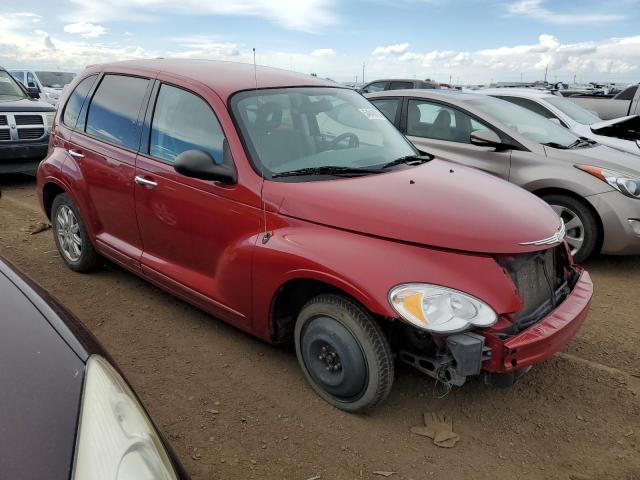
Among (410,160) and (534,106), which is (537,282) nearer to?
(410,160)

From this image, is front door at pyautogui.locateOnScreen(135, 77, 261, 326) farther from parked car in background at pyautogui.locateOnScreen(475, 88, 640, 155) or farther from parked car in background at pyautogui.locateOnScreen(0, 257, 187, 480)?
parked car in background at pyautogui.locateOnScreen(475, 88, 640, 155)

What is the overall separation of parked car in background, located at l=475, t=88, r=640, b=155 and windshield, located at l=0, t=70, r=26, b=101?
8.08 m

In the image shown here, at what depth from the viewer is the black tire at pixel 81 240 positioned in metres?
4.31

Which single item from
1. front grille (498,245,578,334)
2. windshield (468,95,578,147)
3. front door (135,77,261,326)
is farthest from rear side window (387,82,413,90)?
front grille (498,245,578,334)

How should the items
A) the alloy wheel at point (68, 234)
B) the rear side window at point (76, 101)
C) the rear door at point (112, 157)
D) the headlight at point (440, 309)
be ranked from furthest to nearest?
1. the alloy wheel at point (68, 234)
2. the rear side window at point (76, 101)
3. the rear door at point (112, 157)
4. the headlight at point (440, 309)

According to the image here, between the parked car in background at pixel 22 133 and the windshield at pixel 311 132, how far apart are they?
6.18m

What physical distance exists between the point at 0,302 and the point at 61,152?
298 cm

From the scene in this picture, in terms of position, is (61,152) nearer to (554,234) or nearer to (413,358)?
(413,358)

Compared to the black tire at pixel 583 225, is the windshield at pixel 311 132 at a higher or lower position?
higher

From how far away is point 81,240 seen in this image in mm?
4367

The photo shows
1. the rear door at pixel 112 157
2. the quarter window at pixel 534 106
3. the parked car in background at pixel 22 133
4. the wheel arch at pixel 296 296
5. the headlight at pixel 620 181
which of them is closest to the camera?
the wheel arch at pixel 296 296

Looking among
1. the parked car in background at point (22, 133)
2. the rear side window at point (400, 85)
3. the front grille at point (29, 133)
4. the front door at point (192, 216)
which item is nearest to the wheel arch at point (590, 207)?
the front door at point (192, 216)

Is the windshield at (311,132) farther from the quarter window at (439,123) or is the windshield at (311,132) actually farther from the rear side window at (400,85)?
the rear side window at (400,85)

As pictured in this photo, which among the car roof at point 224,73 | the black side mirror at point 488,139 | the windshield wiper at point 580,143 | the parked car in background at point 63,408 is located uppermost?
the car roof at point 224,73
